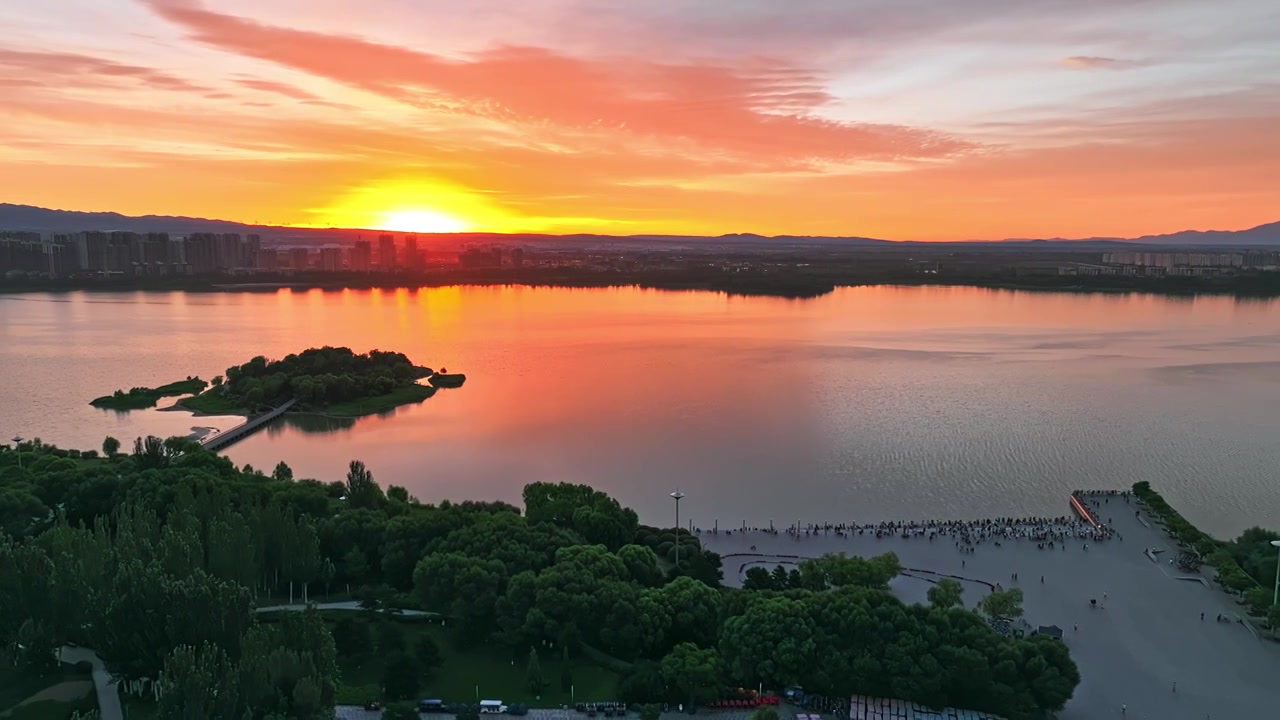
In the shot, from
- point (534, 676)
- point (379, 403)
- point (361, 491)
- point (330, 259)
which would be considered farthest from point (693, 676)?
point (330, 259)

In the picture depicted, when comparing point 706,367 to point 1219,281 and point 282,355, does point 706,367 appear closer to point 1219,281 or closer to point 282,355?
point 282,355

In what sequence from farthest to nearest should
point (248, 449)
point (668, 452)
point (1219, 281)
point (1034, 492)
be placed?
point (1219, 281) < point (248, 449) < point (668, 452) < point (1034, 492)

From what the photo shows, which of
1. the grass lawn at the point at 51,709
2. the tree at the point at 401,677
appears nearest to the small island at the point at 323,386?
the grass lawn at the point at 51,709

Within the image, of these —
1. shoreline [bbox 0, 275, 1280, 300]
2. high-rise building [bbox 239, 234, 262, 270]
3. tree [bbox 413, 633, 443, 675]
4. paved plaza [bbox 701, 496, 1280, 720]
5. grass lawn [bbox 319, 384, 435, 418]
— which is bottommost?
paved plaza [bbox 701, 496, 1280, 720]

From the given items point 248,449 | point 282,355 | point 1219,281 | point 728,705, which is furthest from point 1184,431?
point 1219,281

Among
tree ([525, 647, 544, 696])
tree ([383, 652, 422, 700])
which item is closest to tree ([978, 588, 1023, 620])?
tree ([525, 647, 544, 696])

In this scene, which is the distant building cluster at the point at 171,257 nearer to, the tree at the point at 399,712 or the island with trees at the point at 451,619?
the island with trees at the point at 451,619

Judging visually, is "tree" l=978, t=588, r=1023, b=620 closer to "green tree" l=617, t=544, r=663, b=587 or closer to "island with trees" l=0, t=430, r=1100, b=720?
"island with trees" l=0, t=430, r=1100, b=720
